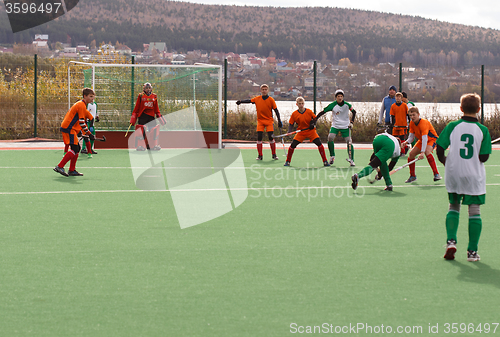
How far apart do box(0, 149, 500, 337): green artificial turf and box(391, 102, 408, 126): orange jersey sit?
5690mm

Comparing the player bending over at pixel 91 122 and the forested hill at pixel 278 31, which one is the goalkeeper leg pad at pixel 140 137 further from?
the forested hill at pixel 278 31

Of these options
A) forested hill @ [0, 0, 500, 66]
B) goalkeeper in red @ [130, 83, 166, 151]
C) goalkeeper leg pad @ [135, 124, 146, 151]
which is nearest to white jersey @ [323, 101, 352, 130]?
goalkeeper in red @ [130, 83, 166, 151]

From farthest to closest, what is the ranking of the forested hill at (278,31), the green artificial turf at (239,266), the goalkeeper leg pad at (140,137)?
the forested hill at (278,31) → the goalkeeper leg pad at (140,137) → the green artificial turf at (239,266)

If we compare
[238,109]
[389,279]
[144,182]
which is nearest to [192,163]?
[144,182]

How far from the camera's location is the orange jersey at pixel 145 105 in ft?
57.8

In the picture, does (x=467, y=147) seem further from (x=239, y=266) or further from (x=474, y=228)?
(x=239, y=266)

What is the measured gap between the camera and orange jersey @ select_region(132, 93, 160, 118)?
17609 millimetres

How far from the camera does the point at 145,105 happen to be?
17.7m

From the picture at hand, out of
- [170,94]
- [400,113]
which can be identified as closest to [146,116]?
[170,94]

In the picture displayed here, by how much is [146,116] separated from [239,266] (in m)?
12.7

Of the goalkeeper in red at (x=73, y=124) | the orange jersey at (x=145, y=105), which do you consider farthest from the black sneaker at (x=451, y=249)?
the orange jersey at (x=145, y=105)

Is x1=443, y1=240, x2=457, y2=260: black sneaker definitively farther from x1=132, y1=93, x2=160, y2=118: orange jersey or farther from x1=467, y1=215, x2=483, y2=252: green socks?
x1=132, y1=93, x2=160, y2=118: orange jersey

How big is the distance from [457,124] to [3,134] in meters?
19.4

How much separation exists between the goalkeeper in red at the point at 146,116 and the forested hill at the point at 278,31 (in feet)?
325
